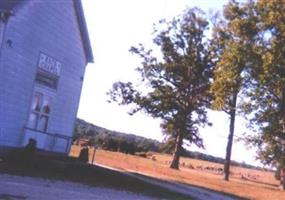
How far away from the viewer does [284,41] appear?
54.8 meters

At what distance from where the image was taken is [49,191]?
1850 cm

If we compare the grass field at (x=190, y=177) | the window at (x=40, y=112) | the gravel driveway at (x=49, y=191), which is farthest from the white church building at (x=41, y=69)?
the grass field at (x=190, y=177)

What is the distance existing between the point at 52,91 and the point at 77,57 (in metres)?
2.81

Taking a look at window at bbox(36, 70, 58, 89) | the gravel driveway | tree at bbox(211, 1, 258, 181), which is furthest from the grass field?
the gravel driveway

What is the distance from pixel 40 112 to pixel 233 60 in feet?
94.0

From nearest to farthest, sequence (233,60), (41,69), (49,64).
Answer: (41,69) < (49,64) < (233,60)

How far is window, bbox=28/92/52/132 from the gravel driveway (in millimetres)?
7674

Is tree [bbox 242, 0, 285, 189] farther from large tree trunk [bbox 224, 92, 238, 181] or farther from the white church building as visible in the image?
the white church building

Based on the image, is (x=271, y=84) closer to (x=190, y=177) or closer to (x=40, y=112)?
(x=190, y=177)

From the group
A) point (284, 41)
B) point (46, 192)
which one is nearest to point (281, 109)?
point (284, 41)

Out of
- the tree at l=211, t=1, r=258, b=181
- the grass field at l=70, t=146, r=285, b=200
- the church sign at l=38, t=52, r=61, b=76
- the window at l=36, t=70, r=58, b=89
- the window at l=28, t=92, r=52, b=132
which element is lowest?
the grass field at l=70, t=146, r=285, b=200

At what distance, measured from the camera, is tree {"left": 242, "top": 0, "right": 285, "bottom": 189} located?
54.3m

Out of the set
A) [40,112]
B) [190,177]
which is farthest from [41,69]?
[190,177]

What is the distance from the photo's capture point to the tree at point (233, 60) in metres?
55.8
